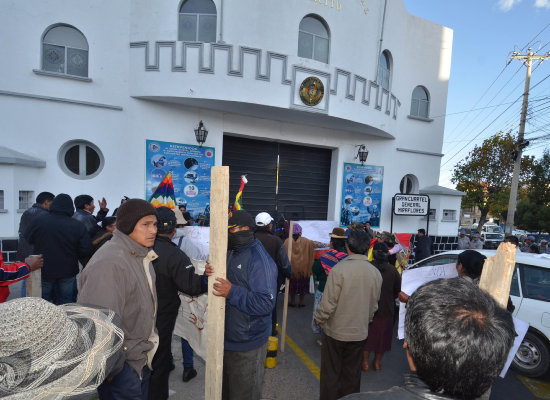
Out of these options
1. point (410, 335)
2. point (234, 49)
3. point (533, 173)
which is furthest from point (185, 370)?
point (533, 173)

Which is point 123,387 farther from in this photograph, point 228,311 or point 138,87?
point 138,87

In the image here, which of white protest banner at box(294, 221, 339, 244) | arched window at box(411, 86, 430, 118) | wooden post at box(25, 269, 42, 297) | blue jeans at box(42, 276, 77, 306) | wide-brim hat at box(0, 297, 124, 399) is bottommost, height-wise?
blue jeans at box(42, 276, 77, 306)

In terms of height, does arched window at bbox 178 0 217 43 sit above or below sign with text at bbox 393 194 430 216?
above

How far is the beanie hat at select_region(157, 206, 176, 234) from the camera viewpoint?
274 centimetres

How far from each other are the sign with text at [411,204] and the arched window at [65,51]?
35.9 feet

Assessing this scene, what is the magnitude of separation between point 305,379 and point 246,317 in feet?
6.37

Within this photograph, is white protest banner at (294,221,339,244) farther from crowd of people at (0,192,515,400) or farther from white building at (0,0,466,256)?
white building at (0,0,466,256)

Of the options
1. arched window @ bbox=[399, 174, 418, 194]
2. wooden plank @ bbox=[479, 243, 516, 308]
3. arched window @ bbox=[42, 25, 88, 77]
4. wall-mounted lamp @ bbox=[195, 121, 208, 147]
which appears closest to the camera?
wooden plank @ bbox=[479, 243, 516, 308]

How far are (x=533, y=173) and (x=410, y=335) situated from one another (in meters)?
30.2

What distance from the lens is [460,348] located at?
0.97 meters

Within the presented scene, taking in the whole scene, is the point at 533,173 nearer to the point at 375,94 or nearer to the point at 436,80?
the point at 436,80

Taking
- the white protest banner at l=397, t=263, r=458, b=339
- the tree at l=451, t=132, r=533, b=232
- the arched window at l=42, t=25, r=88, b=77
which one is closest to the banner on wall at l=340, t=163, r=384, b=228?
the white protest banner at l=397, t=263, r=458, b=339

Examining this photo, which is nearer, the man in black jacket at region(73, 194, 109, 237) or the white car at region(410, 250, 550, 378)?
the white car at region(410, 250, 550, 378)

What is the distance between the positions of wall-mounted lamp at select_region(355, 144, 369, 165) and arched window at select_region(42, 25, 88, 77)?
29.3 ft
